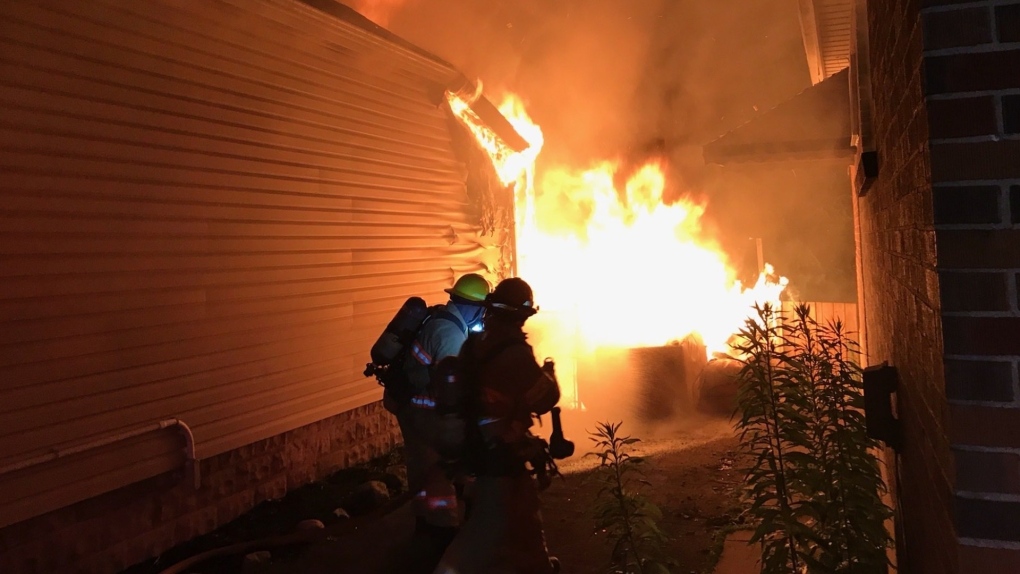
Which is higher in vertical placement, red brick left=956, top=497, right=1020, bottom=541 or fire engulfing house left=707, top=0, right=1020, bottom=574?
fire engulfing house left=707, top=0, right=1020, bottom=574

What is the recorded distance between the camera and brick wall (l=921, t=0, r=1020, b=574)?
5.27 feet

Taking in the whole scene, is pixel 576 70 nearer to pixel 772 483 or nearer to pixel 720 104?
pixel 720 104

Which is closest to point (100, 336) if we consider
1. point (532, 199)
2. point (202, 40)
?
point (202, 40)

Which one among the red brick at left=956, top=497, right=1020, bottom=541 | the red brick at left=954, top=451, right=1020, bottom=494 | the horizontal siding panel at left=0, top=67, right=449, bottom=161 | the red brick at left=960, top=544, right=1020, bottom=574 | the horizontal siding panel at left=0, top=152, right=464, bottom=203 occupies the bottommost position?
the red brick at left=960, top=544, right=1020, bottom=574

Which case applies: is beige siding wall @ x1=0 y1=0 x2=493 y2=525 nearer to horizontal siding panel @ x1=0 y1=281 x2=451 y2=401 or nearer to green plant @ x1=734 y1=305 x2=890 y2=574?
horizontal siding panel @ x1=0 y1=281 x2=451 y2=401

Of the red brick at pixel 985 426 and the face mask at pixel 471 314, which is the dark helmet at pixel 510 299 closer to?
the face mask at pixel 471 314

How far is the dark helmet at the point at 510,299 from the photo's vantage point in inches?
160

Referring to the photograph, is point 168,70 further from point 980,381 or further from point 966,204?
point 980,381

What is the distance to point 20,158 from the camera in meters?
4.74

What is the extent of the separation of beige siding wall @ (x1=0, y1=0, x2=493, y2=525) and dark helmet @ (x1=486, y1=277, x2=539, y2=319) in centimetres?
333

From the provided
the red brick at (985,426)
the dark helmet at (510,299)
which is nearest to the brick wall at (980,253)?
the red brick at (985,426)

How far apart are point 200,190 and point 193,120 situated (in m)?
0.65

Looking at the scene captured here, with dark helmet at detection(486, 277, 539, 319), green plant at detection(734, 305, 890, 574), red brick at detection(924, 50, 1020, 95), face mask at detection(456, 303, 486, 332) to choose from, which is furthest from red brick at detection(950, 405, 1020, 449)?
face mask at detection(456, 303, 486, 332)

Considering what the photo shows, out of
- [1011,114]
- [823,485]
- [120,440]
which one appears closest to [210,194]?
[120,440]
